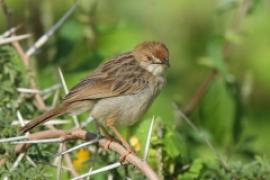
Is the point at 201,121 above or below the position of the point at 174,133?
below

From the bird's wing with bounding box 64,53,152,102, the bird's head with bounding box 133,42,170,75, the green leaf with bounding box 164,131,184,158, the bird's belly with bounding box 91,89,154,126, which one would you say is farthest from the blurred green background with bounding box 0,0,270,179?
the bird's head with bounding box 133,42,170,75

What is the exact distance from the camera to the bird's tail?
5372 millimetres

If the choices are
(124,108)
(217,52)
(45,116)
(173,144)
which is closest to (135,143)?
(124,108)

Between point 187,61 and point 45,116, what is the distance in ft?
18.4

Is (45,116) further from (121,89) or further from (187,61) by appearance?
(187,61)

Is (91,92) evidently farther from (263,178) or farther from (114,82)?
(263,178)

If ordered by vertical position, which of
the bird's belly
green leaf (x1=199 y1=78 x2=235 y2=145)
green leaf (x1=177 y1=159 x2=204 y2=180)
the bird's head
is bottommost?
green leaf (x1=199 y1=78 x2=235 y2=145)

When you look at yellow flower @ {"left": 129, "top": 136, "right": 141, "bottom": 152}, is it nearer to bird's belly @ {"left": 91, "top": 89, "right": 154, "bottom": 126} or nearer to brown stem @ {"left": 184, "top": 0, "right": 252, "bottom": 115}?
bird's belly @ {"left": 91, "top": 89, "right": 154, "bottom": 126}

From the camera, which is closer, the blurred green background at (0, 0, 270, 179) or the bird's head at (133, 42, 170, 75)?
the blurred green background at (0, 0, 270, 179)

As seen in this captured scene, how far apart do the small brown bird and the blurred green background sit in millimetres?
172

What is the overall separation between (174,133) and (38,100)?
976 millimetres

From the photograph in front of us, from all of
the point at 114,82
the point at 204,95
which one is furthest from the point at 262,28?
the point at 114,82

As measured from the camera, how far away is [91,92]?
20.1ft

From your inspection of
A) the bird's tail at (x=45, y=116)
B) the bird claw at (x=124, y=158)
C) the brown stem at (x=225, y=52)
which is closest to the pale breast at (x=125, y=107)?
the bird's tail at (x=45, y=116)
